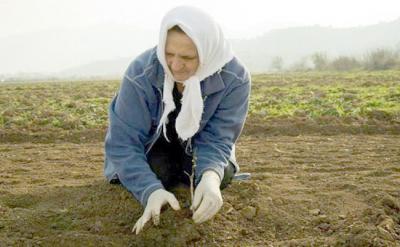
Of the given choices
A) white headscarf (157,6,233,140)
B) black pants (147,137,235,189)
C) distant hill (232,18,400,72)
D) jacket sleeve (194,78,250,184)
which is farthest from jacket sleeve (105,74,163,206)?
distant hill (232,18,400,72)

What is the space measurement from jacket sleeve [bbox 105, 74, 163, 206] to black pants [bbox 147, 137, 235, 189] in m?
0.24

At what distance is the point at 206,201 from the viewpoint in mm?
2518

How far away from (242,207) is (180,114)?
2.19 ft

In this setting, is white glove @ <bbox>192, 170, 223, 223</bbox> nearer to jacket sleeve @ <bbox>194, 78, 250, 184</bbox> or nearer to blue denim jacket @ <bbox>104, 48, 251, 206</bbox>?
blue denim jacket @ <bbox>104, 48, 251, 206</bbox>

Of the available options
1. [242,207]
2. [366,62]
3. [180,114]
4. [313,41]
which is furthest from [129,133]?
[313,41]

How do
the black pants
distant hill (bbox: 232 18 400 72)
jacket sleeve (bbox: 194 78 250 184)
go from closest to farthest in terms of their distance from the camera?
jacket sleeve (bbox: 194 78 250 184), the black pants, distant hill (bbox: 232 18 400 72)

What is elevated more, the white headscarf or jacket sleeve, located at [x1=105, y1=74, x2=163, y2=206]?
the white headscarf

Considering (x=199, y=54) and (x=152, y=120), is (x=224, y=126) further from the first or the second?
(x=199, y=54)

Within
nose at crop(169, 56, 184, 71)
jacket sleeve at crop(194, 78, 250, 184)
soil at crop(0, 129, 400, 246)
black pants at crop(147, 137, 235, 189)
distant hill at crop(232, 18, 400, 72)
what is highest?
nose at crop(169, 56, 184, 71)

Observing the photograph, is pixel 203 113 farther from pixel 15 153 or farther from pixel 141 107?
pixel 15 153

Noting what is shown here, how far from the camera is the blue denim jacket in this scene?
2783mm

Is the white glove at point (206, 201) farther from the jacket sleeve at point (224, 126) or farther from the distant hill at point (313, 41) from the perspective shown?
the distant hill at point (313, 41)

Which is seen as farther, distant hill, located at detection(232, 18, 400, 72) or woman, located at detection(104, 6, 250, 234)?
distant hill, located at detection(232, 18, 400, 72)

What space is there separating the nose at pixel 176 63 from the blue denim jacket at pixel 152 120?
0.16 m
